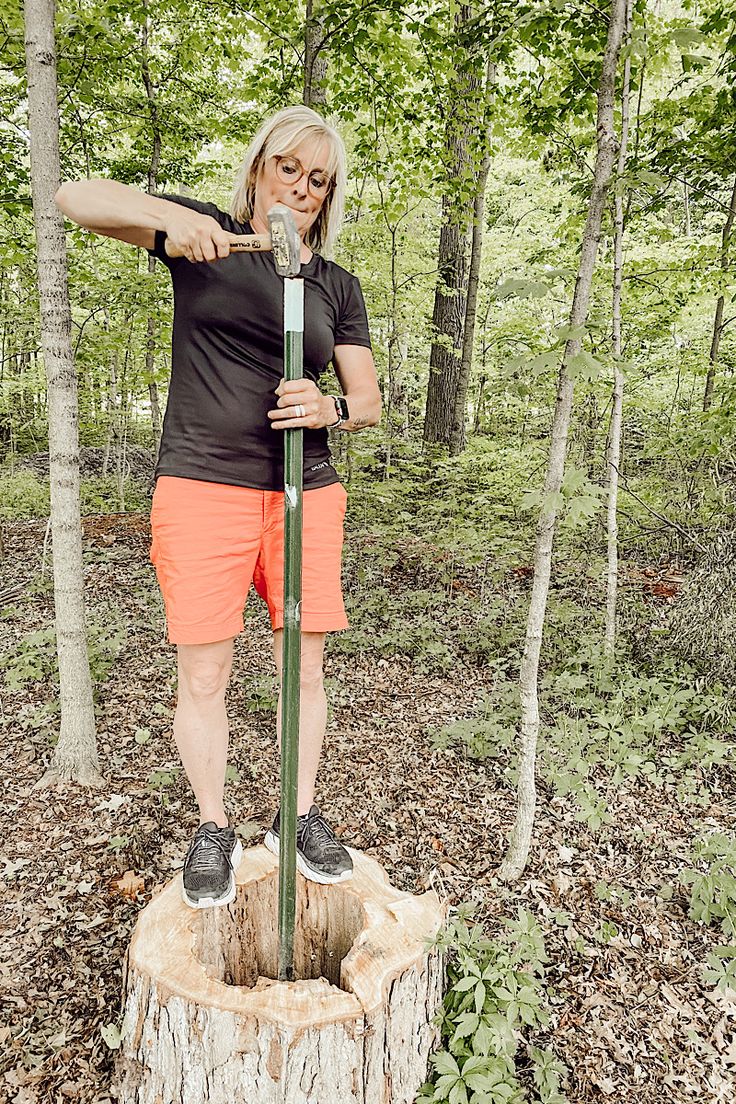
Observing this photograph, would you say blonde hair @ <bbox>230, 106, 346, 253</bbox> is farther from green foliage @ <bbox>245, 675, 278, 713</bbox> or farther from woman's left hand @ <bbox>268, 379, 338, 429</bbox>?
green foliage @ <bbox>245, 675, 278, 713</bbox>

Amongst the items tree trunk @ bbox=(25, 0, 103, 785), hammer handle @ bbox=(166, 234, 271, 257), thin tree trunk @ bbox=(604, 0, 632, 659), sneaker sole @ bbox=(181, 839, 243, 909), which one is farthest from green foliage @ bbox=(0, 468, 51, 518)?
hammer handle @ bbox=(166, 234, 271, 257)

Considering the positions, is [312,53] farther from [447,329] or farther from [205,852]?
[205,852]

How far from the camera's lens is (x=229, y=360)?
1.88 meters

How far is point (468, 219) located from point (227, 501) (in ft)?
16.2

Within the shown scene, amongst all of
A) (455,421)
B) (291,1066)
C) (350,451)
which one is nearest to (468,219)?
(350,451)

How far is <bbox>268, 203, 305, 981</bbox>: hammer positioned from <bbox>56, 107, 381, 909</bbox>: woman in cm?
8

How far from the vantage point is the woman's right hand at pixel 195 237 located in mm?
1488

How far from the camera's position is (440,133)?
18.0 ft

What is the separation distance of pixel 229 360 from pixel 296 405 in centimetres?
40

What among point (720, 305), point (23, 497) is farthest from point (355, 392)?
point (23, 497)

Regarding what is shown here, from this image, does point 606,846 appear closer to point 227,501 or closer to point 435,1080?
point 435,1080

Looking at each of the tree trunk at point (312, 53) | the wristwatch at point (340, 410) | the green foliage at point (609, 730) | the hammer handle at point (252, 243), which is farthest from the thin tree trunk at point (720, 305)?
the hammer handle at point (252, 243)

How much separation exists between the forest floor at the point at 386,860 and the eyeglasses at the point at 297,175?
2.59m

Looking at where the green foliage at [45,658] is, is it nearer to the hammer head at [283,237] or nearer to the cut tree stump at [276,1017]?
the cut tree stump at [276,1017]
